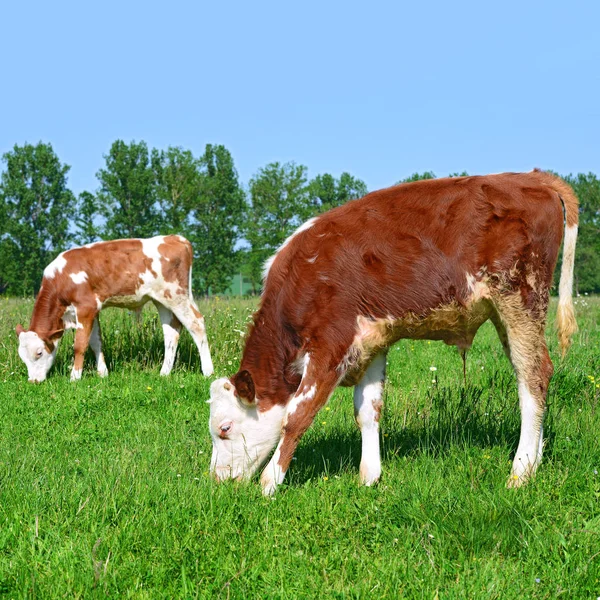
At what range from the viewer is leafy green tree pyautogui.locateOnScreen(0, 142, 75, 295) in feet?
172

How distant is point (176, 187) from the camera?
52688mm

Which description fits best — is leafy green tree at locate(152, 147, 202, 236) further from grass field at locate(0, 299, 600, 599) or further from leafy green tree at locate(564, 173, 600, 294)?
grass field at locate(0, 299, 600, 599)

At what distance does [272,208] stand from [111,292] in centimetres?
4802

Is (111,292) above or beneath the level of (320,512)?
above

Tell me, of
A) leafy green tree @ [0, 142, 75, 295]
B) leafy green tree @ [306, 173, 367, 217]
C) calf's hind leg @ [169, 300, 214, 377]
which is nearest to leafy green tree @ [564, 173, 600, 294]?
leafy green tree @ [306, 173, 367, 217]

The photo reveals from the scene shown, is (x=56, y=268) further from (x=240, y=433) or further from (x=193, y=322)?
(x=240, y=433)

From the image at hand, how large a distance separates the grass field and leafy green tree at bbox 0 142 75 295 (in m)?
49.1

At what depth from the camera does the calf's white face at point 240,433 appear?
484 cm

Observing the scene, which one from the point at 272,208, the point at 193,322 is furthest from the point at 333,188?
the point at 193,322

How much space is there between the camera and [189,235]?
51.2 meters

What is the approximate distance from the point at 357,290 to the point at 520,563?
6.35 ft

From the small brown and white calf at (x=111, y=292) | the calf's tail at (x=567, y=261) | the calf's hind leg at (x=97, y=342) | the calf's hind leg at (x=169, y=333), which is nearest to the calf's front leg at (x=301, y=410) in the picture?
the calf's tail at (x=567, y=261)

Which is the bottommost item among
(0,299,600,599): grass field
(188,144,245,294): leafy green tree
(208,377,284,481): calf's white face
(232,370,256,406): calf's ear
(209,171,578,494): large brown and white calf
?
(0,299,600,599): grass field

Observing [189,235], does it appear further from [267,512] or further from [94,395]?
[267,512]
